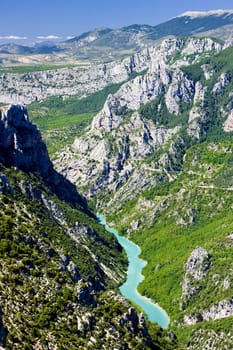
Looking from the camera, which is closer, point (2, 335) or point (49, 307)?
point (2, 335)

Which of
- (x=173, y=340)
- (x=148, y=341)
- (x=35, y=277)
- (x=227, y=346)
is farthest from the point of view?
(x=227, y=346)

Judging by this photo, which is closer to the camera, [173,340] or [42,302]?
[42,302]

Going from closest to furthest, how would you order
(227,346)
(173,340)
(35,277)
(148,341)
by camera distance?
1. (35,277)
2. (148,341)
3. (173,340)
4. (227,346)

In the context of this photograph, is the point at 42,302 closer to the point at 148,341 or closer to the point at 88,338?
the point at 88,338

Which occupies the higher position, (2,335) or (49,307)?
(49,307)

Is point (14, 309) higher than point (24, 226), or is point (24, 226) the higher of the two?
point (24, 226)

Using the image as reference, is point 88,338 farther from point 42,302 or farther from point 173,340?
point 173,340

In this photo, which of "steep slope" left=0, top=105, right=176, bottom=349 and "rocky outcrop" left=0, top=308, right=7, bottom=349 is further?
"steep slope" left=0, top=105, right=176, bottom=349

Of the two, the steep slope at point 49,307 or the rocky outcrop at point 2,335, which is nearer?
the rocky outcrop at point 2,335

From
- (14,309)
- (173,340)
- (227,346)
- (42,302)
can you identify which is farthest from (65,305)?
(227,346)

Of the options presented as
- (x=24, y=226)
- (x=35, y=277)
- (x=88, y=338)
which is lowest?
(x=88, y=338)
